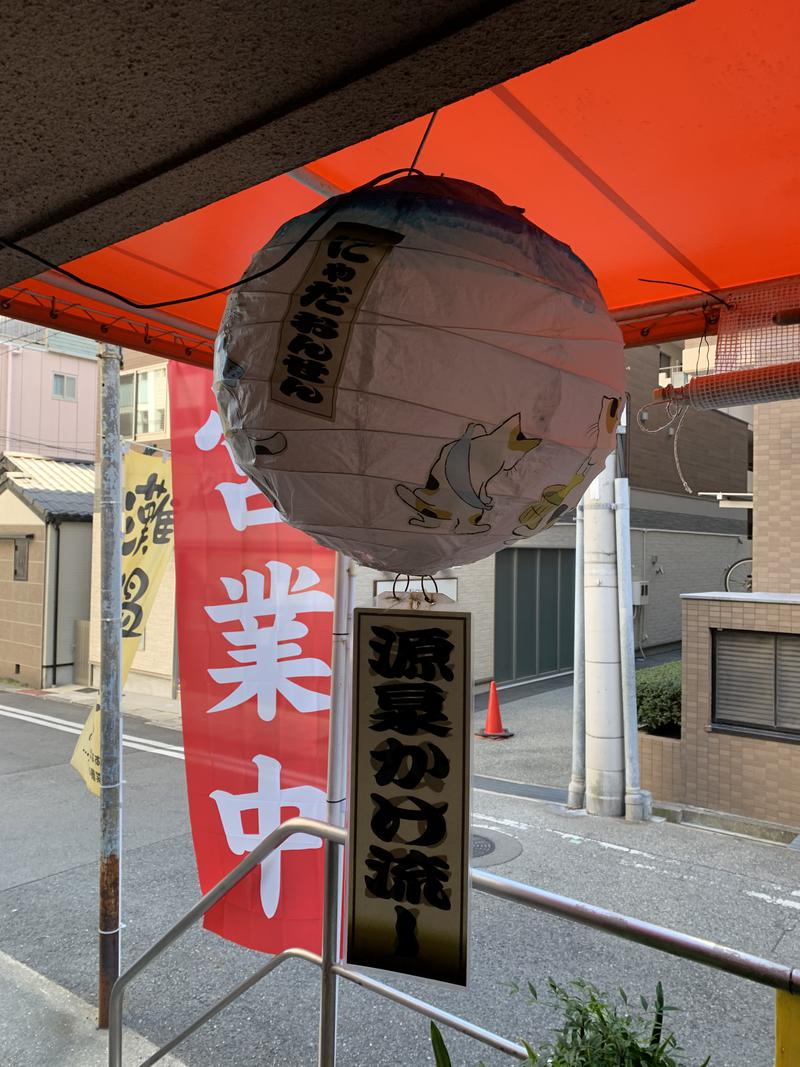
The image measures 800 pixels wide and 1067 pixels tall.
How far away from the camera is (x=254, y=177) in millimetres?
1740

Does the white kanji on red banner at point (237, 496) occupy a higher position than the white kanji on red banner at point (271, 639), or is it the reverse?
the white kanji on red banner at point (237, 496)

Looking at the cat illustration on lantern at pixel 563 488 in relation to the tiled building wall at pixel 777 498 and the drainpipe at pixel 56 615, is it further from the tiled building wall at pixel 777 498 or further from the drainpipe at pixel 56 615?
the drainpipe at pixel 56 615

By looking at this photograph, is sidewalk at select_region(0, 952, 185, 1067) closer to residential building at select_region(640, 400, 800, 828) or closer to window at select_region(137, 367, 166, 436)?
residential building at select_region(640, 400, 800, 828)

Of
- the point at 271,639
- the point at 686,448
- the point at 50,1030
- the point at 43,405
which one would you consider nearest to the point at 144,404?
the point at 43,405

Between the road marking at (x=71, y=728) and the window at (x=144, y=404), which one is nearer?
the road marking at (x=71, y=728)

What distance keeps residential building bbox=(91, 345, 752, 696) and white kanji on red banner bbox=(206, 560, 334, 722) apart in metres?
7.51

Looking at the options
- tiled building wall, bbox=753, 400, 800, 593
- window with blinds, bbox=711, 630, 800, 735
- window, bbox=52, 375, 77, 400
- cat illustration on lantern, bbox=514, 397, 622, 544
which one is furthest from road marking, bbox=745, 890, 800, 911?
window, bbox=52, 375, 77, 400

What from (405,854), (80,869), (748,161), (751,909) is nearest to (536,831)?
(751,909)

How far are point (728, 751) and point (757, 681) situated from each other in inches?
33.4

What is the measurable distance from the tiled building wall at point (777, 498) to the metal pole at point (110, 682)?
829cm

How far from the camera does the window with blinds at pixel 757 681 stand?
8.35 meters

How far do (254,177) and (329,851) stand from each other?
2.28 metres

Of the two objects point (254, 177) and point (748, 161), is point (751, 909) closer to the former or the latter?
point (748, 161)

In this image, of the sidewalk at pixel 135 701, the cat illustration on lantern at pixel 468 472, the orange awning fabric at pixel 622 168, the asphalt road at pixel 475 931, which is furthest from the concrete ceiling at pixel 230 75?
the sidewalk at pixel 135 701
